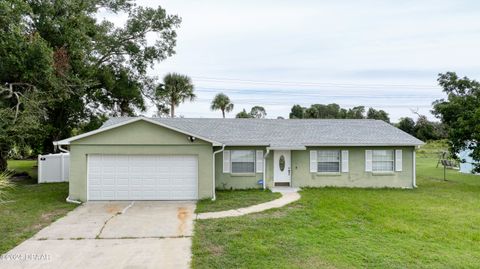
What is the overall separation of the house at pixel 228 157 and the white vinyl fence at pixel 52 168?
3858 mm

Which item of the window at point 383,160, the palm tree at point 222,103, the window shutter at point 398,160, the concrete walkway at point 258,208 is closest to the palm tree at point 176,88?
the palm tree at point 222,103

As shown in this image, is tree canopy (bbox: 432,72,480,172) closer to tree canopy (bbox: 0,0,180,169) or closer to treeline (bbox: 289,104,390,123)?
tree canopy (bbox: 0,0,180,169)

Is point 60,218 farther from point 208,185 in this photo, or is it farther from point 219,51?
point 219,51

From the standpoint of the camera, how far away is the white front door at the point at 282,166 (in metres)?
17.4

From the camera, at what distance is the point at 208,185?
1416 centimetres

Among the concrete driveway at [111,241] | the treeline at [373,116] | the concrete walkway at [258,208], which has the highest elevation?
the treeline at [373,116]

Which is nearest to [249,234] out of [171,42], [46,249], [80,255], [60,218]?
[80,255]

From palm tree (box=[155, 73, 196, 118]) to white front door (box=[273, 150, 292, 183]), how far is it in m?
15.6

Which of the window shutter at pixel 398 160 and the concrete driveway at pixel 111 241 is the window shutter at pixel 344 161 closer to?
the window shutter at pixel 398 160

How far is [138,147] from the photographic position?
14078 millimetres

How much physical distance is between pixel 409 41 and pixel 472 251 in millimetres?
17826

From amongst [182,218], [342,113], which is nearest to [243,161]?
[182,218]

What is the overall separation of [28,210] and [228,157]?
27.6ft

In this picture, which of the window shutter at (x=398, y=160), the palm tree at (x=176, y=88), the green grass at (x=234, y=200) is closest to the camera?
the green grass at (x=234, y=200)
